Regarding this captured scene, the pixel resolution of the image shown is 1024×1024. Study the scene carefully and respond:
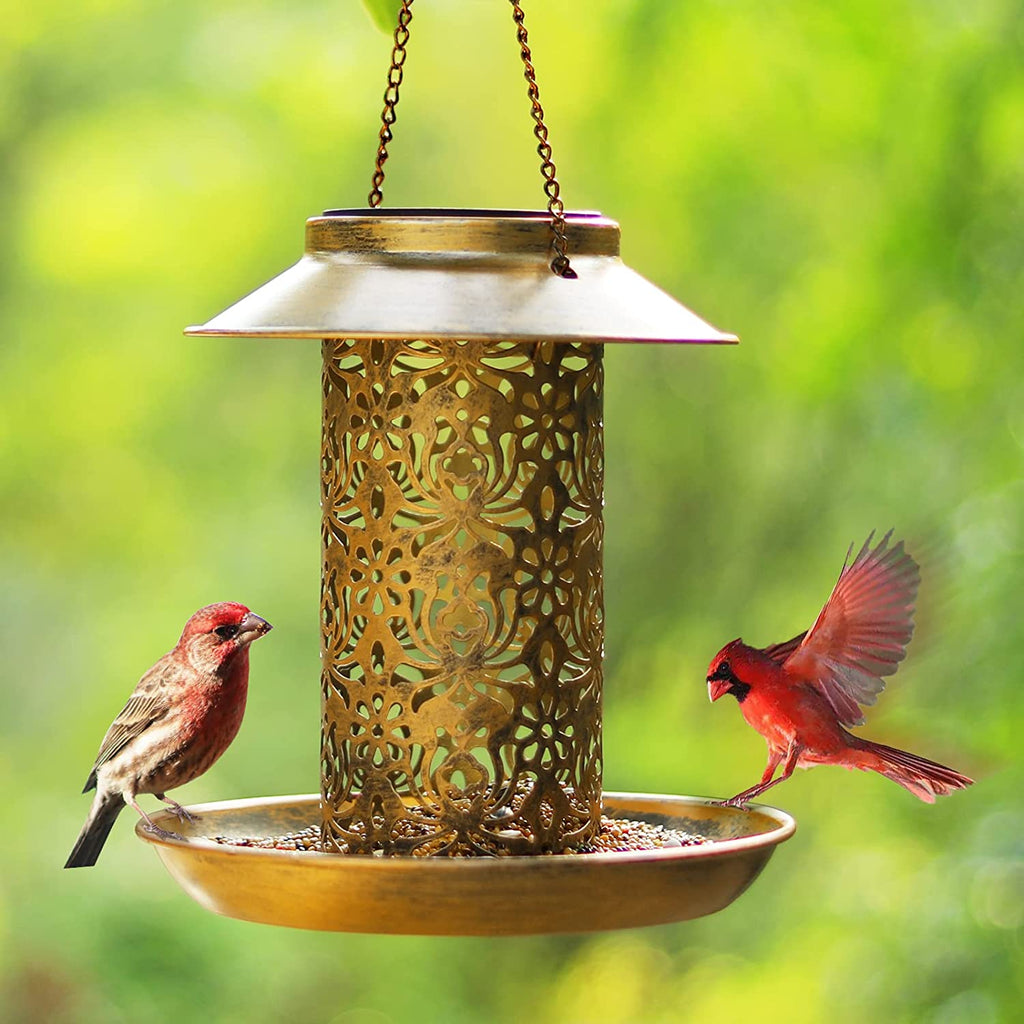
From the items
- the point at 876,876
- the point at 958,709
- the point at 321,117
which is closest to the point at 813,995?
the point at 876,876

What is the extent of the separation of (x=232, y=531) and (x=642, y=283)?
5.90 meters

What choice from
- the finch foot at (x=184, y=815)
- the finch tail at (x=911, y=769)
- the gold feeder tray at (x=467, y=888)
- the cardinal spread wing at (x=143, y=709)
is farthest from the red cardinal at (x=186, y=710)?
the finch tail at (x=911, y=769)

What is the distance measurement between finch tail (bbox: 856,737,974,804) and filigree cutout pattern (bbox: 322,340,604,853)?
67 cm

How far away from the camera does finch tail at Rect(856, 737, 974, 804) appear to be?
10.3ft

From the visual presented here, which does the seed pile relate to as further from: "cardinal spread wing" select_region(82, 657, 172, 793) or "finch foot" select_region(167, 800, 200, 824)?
"cardinal spread wing" select_region(82, 657, 172, 793)

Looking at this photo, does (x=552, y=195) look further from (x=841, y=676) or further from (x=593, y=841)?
(x=841, y=676)

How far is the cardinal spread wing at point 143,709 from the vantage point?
313 cm

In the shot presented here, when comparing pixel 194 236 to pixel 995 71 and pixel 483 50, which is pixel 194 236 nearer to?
pixel 483 50

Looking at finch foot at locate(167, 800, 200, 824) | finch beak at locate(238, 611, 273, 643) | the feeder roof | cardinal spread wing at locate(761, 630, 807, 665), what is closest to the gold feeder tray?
finch foot at locate(167, 800, 200, 824)

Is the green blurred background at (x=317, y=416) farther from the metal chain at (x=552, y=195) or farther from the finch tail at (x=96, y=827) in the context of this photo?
the metal chain at (x=552, y=195)

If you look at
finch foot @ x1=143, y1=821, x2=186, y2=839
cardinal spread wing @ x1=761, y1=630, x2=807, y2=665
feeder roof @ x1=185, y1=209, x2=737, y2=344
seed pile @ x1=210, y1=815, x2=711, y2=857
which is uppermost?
feeder roof @ x1=185, y1=209, x2=737, y2=344

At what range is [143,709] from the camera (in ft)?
10.3

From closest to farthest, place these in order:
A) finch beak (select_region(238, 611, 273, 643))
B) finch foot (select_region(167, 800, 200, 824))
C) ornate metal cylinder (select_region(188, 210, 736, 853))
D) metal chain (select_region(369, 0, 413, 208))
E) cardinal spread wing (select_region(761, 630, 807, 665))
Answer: metal chain (select_region(369, 0, 413, 208)), ornate metal cylinder (select_region(188, 210, 736, 853)), finch foot (select_region(167, 800, 200, 824)), finch beak (select_region(238, 611, 273, 643)), cardinal spread wing (select_region(761, 630, 807, 665))

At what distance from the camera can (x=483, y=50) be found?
27.0ft
